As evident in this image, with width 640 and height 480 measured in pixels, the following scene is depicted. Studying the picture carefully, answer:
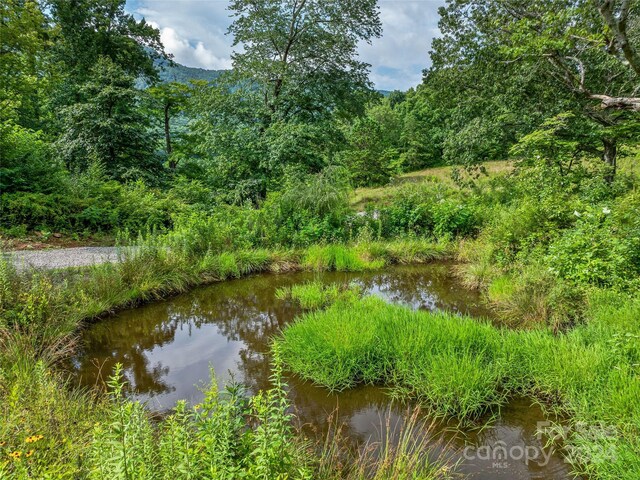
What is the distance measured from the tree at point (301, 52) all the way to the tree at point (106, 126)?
4165 mm

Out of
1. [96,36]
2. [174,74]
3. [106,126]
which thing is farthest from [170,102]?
[106,126]

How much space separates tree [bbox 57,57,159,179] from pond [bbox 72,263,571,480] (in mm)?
8009

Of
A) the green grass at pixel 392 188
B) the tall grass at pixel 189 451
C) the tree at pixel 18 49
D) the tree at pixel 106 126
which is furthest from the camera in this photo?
the green grass at pixel 392 188

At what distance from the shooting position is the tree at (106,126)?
1152 centimetres

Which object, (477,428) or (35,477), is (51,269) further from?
(477,428)

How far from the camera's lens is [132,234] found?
30.6 ft

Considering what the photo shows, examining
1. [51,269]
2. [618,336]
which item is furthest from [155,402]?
[618,336]

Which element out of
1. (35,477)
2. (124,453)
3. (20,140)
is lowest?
(35,477)

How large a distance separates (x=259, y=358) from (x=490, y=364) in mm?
2660

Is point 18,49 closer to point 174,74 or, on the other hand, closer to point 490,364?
point 490,364

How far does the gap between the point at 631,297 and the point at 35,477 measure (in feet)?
19.2

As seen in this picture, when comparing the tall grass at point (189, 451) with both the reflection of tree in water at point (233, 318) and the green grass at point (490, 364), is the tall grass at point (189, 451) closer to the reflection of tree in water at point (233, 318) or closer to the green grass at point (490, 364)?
the reflection of tree in water at point (233, 318)

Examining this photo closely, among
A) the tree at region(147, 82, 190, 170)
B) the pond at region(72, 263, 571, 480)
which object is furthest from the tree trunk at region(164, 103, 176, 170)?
the pond at region(72, 263, 571, 480)

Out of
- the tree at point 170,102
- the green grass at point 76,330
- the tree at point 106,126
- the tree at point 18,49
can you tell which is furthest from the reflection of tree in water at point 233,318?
the tree at point 170,102
